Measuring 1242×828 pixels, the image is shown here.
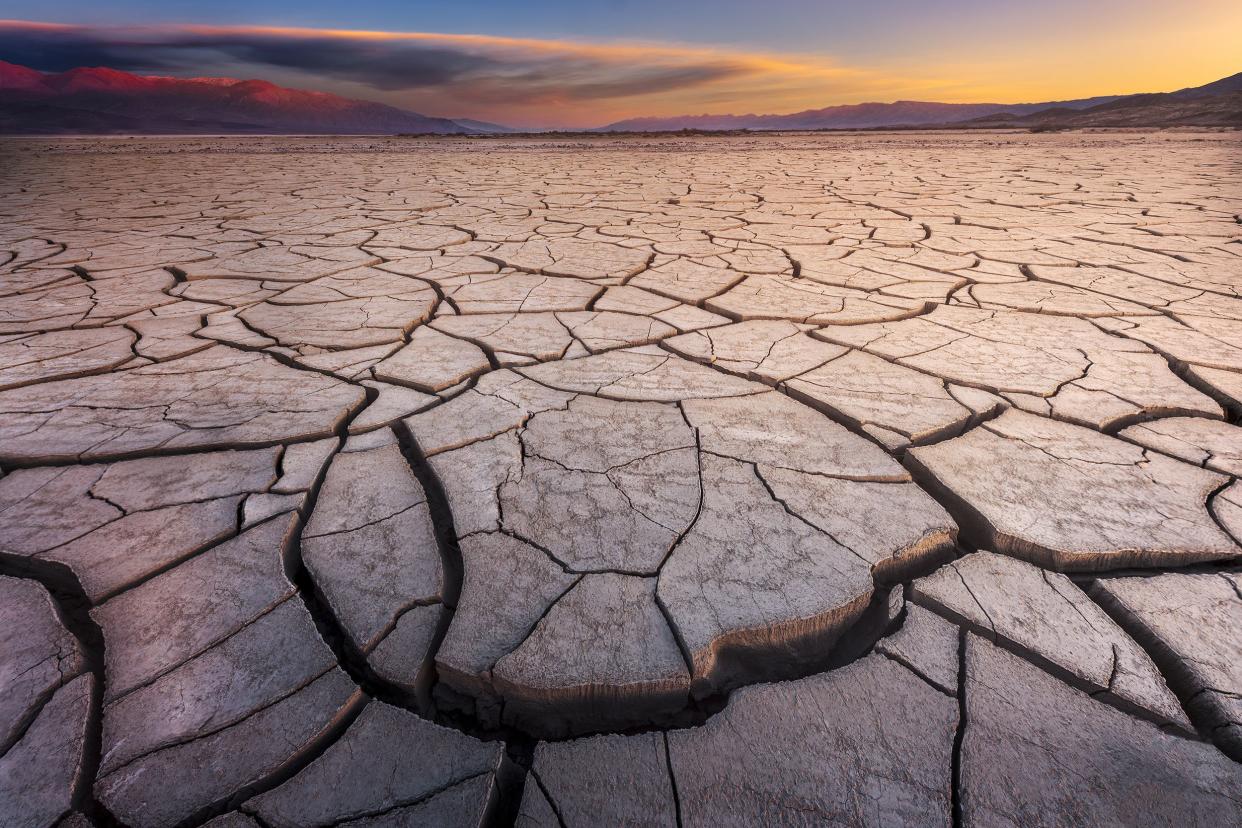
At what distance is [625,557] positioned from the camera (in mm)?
948

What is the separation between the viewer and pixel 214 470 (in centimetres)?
119

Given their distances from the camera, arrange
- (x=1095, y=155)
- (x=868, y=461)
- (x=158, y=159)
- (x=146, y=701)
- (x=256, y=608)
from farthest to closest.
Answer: (x=158, y=159), (x=1095, y=155), (x=868, y=461), (x=256, y=608), (x=146, y=701)

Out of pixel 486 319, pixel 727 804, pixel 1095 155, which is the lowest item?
pixel 727 804

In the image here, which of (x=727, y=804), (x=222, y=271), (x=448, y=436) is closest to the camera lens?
(x=727, y=804)

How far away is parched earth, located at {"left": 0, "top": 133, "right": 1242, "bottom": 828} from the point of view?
2.13ft

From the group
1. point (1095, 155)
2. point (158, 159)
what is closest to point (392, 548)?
point (1095, 155)

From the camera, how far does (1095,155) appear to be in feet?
26.5

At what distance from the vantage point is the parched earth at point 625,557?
65 cm

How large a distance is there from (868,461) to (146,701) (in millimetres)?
1217

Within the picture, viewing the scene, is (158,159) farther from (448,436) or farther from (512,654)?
(512,654)

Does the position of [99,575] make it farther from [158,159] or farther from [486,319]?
[158,159]

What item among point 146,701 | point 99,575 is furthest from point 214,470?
point 146,701

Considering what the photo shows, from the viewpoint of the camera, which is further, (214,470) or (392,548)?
(214,470)

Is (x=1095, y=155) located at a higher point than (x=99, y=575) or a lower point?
higher
